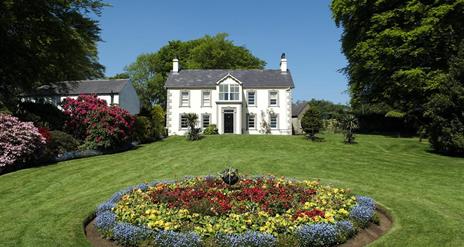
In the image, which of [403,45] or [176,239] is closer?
[176,239]

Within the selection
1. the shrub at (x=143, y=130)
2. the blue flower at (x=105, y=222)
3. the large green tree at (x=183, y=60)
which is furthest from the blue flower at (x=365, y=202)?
the large green tree at (x=183, y=60)

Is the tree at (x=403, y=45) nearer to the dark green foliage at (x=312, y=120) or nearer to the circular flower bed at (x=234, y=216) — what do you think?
the dark green foliage at (x=312, y=120)

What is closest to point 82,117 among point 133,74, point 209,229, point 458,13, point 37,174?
point 37,174

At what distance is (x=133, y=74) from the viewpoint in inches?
3088

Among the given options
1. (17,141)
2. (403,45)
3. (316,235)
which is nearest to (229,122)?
(403,45)

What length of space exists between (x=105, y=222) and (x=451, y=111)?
24297 millimetres

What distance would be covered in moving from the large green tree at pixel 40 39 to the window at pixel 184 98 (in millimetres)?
18226

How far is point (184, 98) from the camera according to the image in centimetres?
4659

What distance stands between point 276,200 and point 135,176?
31.5 feet

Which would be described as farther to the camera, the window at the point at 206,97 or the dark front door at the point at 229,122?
the window at the point at 206,97

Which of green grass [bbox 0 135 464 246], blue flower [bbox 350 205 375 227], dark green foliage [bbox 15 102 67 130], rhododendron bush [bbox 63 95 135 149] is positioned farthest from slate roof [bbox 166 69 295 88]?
blue flower [bbox 350 205 375 227]

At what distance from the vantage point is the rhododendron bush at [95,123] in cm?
2638

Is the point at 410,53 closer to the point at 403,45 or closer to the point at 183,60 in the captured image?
the point at 403,45

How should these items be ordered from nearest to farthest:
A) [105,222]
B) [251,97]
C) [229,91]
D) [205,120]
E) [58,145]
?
[105,222] → [58,145] → [229,91] → [205,120] → [251,97]
